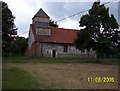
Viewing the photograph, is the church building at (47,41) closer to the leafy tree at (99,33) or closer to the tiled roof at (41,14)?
the tiled roof at (41,14)

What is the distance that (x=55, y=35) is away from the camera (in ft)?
220

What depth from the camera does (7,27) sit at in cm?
5544

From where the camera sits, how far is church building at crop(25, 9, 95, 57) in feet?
211

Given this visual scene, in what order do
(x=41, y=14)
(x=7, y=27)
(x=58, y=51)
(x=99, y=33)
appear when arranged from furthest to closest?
(x=41, y=14) < (x=58, y=51) < (x=7, y=27) < (x=99, y=33)

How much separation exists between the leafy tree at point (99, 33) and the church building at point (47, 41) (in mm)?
18885

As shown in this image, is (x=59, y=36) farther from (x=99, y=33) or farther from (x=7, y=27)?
(x=99, y=33)

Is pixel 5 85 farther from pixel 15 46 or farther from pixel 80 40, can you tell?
pixel 15 46

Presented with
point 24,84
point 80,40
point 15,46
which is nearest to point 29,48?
point 15,46

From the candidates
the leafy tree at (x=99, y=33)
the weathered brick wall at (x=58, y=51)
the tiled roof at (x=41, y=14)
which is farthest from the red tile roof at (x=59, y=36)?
the leafy tree at (x=99, y=33)

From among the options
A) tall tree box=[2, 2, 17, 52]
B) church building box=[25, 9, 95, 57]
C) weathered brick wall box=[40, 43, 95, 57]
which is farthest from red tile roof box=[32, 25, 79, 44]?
tall tree box=[2, 2, 17, 52]

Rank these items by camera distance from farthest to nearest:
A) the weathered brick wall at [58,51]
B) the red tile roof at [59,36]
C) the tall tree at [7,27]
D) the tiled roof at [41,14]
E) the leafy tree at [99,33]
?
the tiled roof at [41,14] < the red tile roof at [59,36] < the weathered brick wall at [58,51] < the tall tree at [7,27] < the leafy tree at [99,33]

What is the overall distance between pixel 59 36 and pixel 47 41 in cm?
382

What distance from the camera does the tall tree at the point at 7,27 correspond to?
2125 inches

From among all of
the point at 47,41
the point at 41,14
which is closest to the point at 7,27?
the point at 47,41
